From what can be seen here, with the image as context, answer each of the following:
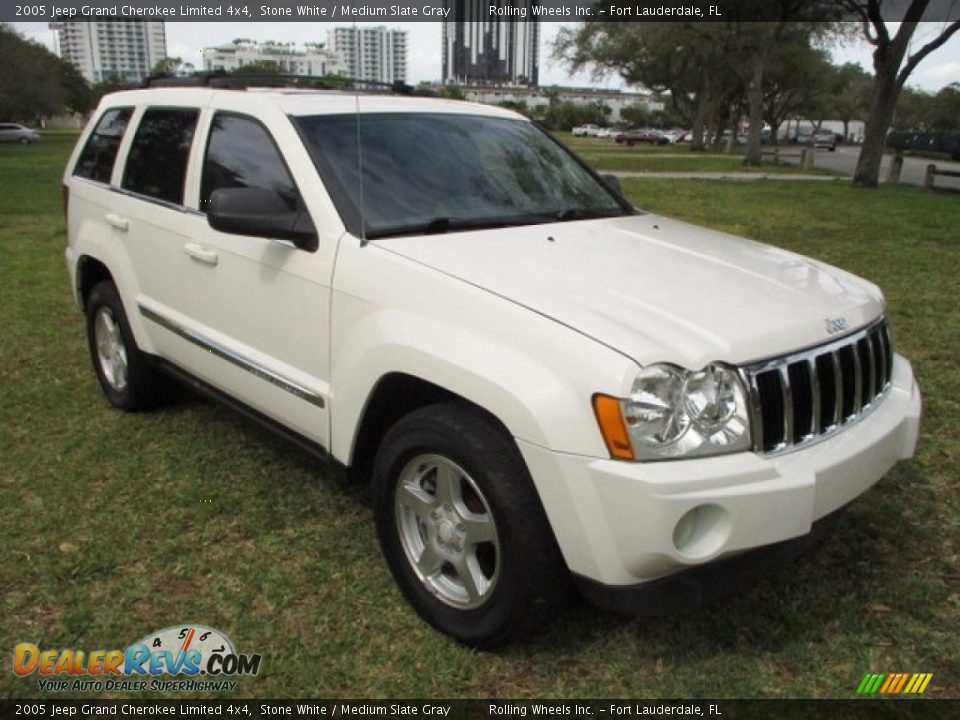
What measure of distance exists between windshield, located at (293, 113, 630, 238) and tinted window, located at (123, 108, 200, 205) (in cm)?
93

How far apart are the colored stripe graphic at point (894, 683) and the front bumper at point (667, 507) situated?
0.59 m

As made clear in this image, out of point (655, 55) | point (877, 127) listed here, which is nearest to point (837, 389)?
point (877, 127)

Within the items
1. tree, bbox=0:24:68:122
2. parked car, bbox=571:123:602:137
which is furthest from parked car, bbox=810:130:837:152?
tree, bbox=0:24:68:122

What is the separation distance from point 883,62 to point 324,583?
21344mm

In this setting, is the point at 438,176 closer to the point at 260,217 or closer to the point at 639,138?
the point at 260,217

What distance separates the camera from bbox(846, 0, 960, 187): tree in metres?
19.7

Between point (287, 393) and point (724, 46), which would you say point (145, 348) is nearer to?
point (287, 393)

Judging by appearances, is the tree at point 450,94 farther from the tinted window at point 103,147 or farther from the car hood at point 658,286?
the tinted window at point 103,147

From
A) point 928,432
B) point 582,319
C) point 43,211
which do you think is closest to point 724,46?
point 43,211

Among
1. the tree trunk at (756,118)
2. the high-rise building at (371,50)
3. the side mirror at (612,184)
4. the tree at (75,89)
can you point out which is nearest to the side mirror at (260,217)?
the side mirror at (612,184)

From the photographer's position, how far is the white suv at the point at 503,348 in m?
2.30

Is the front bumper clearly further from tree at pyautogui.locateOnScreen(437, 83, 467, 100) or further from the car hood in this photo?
tree at pyautogui.locateOnScreen(437, 83, 467, 100)

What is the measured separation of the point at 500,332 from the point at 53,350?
4.89 meters

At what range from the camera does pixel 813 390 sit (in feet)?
8.48
